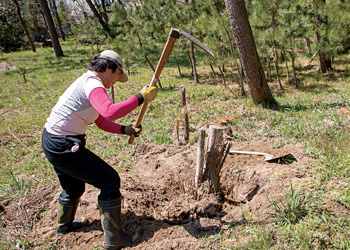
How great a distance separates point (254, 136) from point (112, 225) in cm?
266

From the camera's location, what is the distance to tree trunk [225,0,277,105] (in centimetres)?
506

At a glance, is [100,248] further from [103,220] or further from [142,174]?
[142,174]

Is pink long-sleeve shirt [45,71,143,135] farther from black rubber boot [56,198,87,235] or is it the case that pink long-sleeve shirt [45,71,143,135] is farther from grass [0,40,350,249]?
grass [0,40,350,249]

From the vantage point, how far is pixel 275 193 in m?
2.63

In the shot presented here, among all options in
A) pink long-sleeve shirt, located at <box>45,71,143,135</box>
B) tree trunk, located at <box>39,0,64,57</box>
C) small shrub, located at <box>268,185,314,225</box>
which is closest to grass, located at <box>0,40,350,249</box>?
small shrub, located at <box>268,185,314,225</box>

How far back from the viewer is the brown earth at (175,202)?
2492mm

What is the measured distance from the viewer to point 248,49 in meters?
5.24

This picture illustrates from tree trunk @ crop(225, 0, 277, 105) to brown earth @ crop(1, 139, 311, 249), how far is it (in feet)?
6.79

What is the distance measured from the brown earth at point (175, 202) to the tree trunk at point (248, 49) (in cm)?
207

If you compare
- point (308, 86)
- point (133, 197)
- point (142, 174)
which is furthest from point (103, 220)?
point (308, 86)

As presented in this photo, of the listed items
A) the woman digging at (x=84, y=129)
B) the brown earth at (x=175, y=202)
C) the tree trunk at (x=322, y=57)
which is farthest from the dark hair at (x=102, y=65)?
the tree trunk at (x=322, y=57)

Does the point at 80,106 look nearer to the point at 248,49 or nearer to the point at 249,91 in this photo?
the point at 248,49

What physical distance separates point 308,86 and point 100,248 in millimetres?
7199

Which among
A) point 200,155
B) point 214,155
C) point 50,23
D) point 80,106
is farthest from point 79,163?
point 50,23
